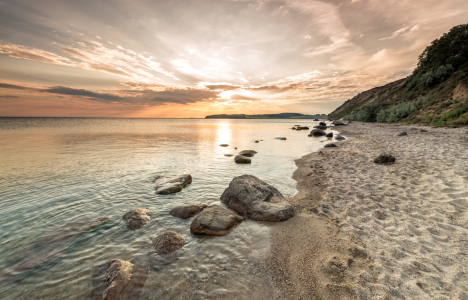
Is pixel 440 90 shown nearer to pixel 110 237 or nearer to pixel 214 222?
pixel 214 222

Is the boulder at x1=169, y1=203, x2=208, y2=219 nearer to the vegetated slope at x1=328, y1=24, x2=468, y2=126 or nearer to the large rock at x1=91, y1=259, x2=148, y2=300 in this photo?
the large rock at x1=91, y1=259, x2=148, y2=300

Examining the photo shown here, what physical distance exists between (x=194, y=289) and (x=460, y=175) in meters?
10.3

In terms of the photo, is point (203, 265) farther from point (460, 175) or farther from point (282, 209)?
point (460, 175)

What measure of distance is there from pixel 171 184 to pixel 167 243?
4314mm

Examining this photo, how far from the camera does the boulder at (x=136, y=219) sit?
5688 mm

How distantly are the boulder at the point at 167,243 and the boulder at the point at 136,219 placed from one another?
1119 millimetres

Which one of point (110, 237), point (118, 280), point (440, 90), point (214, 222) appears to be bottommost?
point (110, 237)

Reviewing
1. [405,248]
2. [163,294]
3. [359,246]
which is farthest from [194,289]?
[405,248]

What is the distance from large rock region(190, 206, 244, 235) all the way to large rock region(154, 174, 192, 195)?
3.24m

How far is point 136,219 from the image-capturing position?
19.2 feet

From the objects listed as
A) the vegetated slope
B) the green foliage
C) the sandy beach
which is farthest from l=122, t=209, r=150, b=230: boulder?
the green foliage

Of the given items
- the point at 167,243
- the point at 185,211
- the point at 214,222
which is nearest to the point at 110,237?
the point at 167,243

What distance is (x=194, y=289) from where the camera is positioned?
349 cm

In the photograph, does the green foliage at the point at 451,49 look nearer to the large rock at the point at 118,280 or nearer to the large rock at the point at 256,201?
the large rock at the point at 256,201
